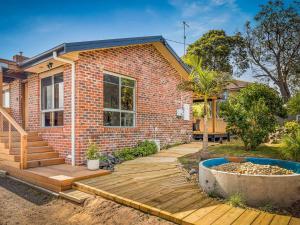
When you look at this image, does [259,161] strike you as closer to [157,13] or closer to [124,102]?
[124,102]

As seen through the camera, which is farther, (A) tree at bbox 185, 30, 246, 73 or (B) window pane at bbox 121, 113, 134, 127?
(A) tree at bbox 185, 30, 246, 73

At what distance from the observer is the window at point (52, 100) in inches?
285

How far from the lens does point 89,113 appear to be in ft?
22.0

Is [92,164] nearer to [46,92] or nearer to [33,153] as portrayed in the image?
[33,153]

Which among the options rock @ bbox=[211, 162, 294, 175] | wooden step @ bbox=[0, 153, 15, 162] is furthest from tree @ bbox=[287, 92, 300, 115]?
wooden step @ bbox=[0, 153, 15, 162]

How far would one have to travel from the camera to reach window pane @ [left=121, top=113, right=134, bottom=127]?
802 centimetres

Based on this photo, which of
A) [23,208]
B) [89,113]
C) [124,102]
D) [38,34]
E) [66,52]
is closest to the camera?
[23,208]

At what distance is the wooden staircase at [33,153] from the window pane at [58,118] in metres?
0.73

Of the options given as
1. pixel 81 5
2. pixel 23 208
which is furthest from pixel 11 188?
pixel 81 5

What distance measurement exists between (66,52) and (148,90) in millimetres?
4040

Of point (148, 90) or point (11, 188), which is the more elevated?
point (148, 90)

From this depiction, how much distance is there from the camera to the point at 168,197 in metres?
3.93

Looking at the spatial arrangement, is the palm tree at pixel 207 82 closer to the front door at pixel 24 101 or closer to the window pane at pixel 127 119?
the window pane at pixel 127 119

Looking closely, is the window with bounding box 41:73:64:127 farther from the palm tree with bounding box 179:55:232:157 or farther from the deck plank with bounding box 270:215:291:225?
the deck plank with bounding box 270:215:291:225
